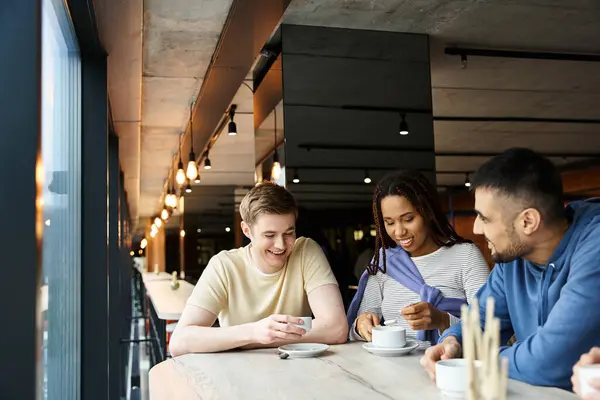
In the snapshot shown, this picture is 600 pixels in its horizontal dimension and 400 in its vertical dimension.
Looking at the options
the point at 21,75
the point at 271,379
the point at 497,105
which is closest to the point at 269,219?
the point at 271,379

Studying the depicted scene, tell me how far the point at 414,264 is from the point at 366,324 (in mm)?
384

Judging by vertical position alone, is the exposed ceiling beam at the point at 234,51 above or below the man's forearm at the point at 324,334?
above

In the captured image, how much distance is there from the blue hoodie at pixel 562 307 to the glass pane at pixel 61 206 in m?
1.67

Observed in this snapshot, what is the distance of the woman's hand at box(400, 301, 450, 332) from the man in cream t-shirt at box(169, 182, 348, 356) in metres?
0.27

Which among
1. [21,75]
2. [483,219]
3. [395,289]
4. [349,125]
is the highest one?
[349,125]

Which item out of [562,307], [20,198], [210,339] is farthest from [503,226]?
[20,198]

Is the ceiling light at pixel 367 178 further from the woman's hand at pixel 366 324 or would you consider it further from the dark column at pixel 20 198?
the dark column at pixel 20 198

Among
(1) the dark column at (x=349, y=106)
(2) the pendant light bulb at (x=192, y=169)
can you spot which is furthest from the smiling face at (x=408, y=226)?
(2) the pendant light bulb at (x=192, y=169)

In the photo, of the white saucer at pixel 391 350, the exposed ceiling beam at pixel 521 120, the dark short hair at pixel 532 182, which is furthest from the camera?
the exposed ceiling beam at pixel 521 120

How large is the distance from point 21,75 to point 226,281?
1.13 meters

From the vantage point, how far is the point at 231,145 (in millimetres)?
8617

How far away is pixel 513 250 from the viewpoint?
179 cm

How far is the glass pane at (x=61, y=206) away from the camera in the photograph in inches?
100.0

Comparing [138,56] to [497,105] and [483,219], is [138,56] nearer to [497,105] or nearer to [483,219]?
[483,219]
